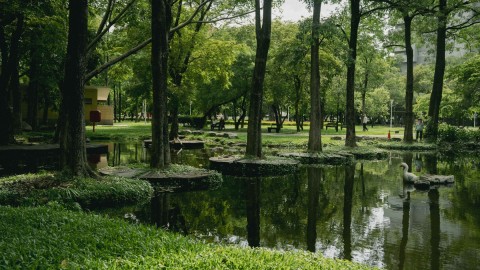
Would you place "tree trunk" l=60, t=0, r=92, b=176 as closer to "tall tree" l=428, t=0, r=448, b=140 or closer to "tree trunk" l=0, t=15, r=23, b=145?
"tree trunk" l=0, t=15, r=23, b=145

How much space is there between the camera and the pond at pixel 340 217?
726cm

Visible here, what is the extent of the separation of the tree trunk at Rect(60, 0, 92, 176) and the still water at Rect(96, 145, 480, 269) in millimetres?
2270

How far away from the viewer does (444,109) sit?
35188mm

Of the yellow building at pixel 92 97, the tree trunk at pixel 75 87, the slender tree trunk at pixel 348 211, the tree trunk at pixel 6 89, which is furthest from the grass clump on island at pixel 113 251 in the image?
the yellow building at pixel 92 97

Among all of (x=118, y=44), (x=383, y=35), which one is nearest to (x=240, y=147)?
(x=118, y=44)

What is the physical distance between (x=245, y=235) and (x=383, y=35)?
28063mm

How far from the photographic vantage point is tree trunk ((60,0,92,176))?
1075cm

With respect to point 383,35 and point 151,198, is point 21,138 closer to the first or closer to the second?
point 151,198

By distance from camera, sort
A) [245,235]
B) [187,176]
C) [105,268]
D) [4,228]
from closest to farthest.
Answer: [105,268] < [4,228] < [245,235] < [187,176]

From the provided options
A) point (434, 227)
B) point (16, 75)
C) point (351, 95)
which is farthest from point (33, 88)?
point (434, 227)

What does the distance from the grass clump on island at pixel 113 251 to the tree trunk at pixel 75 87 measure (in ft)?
13.6

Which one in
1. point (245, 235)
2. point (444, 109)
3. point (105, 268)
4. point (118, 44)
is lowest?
point (245, 235)

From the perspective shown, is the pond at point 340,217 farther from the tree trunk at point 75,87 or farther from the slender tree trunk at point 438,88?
the slender tree trunk at point 438,88

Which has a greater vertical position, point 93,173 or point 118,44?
point 118,44
